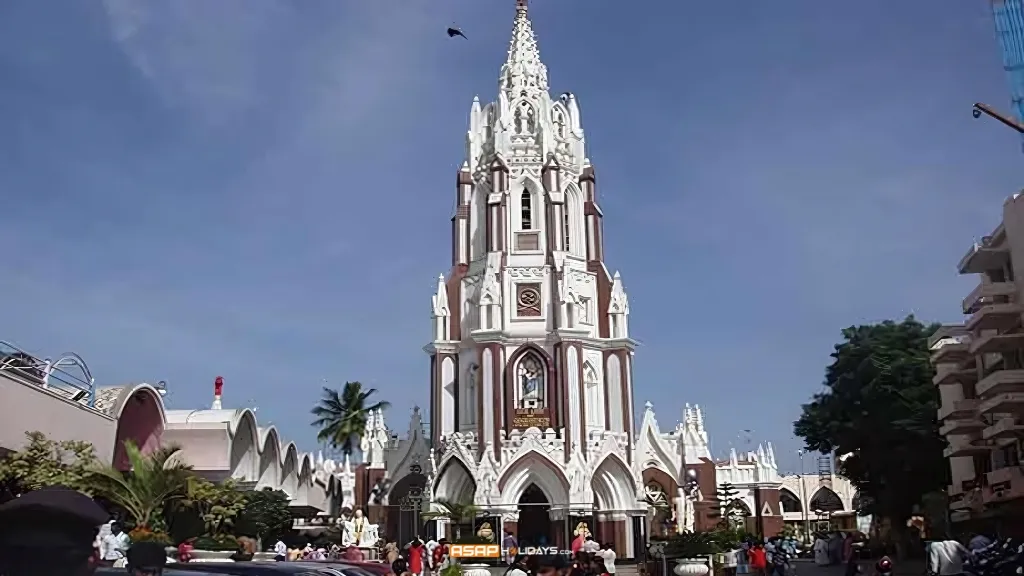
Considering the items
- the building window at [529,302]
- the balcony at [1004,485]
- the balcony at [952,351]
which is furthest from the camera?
the building window at [529,302]

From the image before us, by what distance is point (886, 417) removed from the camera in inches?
1588

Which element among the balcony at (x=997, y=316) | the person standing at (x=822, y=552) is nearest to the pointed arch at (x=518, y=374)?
the person standing at (x=822, y=552)

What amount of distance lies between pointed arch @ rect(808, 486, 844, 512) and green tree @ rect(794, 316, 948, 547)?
4377cm

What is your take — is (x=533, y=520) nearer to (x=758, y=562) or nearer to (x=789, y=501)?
(x=758, y=562)

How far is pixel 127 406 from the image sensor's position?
106 feet

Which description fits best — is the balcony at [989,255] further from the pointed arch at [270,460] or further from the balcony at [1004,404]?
the pointed arch at [270,460]

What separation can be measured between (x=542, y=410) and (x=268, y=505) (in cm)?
1545

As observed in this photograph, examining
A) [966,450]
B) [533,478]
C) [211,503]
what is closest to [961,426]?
[966,450]

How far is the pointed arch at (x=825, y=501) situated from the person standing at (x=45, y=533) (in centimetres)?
8788

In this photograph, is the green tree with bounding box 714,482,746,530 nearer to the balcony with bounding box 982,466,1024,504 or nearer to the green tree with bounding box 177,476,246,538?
the balcony with bounding box 982,466,1024,504

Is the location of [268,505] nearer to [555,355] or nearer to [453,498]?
[453,498]

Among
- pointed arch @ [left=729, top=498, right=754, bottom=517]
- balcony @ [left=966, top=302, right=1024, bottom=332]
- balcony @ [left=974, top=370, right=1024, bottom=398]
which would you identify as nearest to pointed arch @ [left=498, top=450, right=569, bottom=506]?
pointed arch @ [left=729, top=498, right=754, bottom=517]

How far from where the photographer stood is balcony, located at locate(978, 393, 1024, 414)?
111 feet

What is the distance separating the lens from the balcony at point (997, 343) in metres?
35.3
